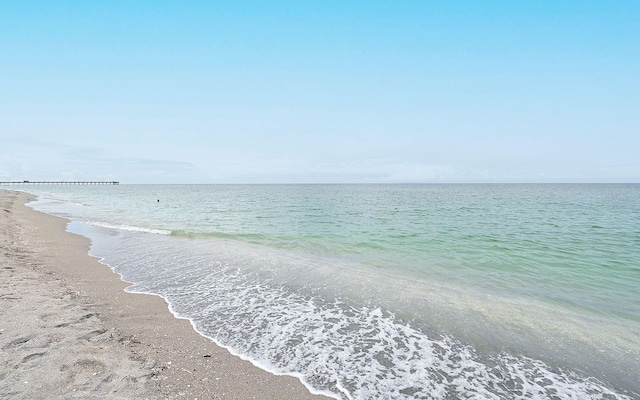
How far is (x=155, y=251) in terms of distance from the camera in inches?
660

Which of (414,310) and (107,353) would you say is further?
(414,310)

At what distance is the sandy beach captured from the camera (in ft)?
15.7

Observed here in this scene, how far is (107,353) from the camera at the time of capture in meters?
5.73

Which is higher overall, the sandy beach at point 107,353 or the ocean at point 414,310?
the sandy beach at point 107,353

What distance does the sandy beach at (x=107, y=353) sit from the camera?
4777 mm

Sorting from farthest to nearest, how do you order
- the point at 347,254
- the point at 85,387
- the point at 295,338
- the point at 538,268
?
the point at 347,254, the point at 538,268, the point at 295,338, the point at 85,387

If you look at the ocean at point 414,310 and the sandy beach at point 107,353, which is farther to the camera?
the ocean at point 414,310

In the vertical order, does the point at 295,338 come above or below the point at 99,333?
below

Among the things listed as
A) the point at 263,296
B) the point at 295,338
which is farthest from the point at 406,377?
the point at 263,296

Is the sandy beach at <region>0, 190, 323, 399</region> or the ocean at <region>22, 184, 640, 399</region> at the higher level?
the sandy beach at <region>0, 190, 323, 399</region>

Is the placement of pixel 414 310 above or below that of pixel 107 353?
below

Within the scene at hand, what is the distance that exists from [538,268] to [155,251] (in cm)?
1871

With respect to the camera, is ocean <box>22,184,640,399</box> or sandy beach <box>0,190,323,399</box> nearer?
sandy beach <box>0,190,323,399</box>

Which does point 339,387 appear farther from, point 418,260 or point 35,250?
point 35,250
